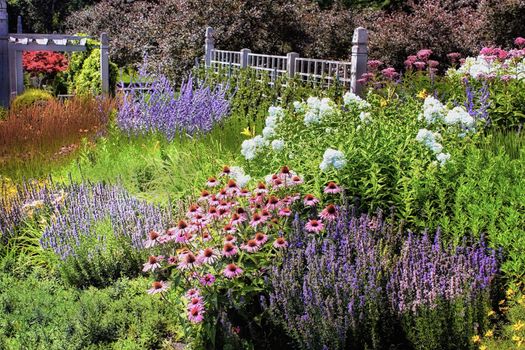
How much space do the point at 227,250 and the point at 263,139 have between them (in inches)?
63.8

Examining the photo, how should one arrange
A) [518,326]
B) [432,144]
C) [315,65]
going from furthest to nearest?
[315,65], [432,144], [518,326]

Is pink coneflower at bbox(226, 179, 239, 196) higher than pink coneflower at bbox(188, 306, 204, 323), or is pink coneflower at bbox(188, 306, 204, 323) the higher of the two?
pink coneflower at bbox(226, 179, 239, 196)

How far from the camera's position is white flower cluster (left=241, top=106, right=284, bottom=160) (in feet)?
15.7

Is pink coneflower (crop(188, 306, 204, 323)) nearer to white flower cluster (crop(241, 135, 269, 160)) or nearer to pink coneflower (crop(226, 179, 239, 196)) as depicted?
pink coneflower (crop(226, 179, 239, 196))

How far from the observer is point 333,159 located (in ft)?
13.9

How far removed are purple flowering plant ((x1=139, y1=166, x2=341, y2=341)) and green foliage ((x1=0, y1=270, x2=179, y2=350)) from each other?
0.29 meters

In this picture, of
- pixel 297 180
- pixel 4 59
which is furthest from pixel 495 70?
pixel 4 59

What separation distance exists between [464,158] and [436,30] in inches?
466

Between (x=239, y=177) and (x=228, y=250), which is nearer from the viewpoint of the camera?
(x=228, y=250)

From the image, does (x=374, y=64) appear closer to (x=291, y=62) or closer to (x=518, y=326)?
(x=291, y=62)

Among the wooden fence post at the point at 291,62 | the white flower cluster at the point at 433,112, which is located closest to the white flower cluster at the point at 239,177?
the white flower cluster at the point at 433,112

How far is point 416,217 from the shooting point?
4250mm

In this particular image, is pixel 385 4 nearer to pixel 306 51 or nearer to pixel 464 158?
pixel 306 51

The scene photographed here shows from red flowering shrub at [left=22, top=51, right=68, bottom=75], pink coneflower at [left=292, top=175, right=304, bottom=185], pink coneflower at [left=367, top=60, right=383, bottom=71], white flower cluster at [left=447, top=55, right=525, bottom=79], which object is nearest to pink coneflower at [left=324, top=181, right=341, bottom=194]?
pink coneflower at [left=292, top=175, right=304, bottom=185]
